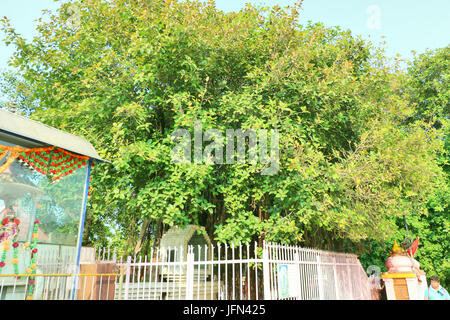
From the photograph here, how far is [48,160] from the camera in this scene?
6.05 meters

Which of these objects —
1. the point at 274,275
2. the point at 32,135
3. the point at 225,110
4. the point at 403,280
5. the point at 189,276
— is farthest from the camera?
the point at 403,280

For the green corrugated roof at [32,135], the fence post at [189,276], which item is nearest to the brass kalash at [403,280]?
the fence post at [189,276]

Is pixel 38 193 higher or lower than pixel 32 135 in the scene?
lower

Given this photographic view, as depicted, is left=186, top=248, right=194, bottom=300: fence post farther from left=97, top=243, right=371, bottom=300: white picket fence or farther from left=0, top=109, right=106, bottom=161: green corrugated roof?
left=0, top=109, right=106, bottom=161: green corrugated roof

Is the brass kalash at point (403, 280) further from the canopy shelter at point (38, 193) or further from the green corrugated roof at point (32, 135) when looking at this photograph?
the green corrugated roof at point (32, 135)

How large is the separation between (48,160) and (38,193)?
2.44 feet

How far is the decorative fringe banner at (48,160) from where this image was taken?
5.60 m

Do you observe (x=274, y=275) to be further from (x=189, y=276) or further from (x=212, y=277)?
(x=189, y=276)

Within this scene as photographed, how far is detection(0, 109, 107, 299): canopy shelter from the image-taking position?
5520mm

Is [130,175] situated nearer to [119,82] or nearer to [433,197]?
[119,82]

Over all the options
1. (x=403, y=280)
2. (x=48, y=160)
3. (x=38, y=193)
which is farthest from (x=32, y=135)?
(x=403, y=280)

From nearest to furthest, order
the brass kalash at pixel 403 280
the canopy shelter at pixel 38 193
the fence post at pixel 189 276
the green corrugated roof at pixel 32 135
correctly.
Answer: the green corrugated roof at pixel 32 135, the canopy shelter at pixel 38 193, the fence post at pixel 189 276, the brass kalash at pixel 403 280

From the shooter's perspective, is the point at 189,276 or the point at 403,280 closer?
the point at 189,276
